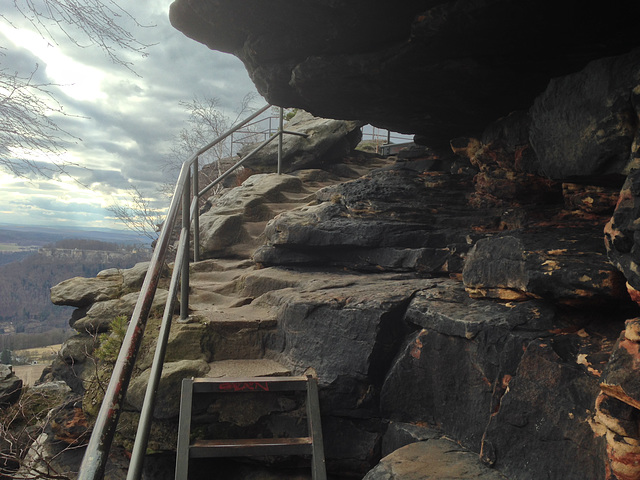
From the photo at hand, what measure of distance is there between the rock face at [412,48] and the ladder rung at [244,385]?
214 cm

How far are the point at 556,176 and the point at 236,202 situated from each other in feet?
14.3

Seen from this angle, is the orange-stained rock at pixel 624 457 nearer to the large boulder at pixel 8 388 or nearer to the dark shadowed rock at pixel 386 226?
the dark shadowed rock at pixel 386 226

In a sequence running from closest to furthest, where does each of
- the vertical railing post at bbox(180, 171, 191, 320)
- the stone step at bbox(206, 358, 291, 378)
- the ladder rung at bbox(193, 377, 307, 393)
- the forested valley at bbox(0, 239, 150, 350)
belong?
the ladder rung at bbox(193, 377, 307, 393), the stone step at bbox(206, 358, 291, 378), the vertical railing post at bbox(180, 171, 191, 320), the forested valley at bbox(0, 239, 150, 350)

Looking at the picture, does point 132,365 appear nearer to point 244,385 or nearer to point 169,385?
point 244,385

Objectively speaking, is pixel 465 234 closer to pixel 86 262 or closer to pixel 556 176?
pixel 556 176

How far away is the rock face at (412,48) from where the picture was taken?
2260 mm

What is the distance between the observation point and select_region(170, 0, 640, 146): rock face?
226cm

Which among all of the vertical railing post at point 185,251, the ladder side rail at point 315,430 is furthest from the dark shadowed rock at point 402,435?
the vertical railing post at point 185,251

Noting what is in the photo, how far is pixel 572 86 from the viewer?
261 centimetres

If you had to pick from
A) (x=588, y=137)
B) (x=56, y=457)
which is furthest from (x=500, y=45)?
(x=56, y=457)

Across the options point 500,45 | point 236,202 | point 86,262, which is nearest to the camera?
point 500,45

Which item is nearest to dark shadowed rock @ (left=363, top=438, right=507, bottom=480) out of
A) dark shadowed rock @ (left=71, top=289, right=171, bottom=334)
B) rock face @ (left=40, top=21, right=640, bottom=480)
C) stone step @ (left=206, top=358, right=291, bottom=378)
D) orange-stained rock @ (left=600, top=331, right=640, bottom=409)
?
rock face @ (left=40, top=21, right=640, bottom=480)

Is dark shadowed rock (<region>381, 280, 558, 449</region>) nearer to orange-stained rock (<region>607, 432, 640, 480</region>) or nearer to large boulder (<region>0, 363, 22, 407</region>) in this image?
orange-stained rock (<region>607, 432, 640, 480</region>)

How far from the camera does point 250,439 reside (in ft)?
9.39
